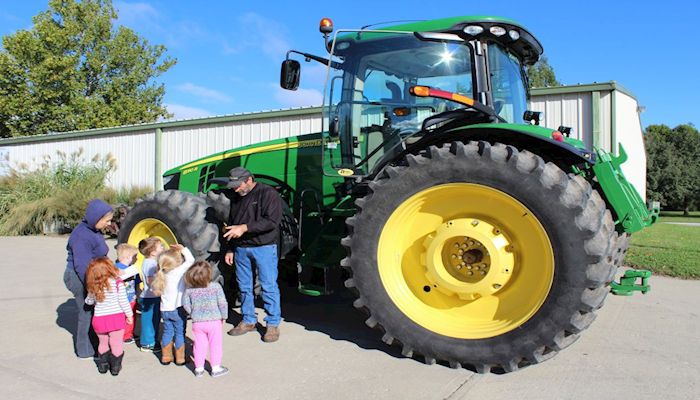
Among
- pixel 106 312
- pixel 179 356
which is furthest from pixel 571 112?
pixel 106 312

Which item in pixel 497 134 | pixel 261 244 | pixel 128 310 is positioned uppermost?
pixel 497 134

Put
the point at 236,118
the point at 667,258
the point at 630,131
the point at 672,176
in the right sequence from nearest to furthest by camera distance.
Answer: the point at 667,258 < the point at 630,131 < the point at 236,118 < the point at 672,176

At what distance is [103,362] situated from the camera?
A: 393cm

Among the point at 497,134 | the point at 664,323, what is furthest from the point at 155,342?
the point at 664,323

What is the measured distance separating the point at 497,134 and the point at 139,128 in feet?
50.4

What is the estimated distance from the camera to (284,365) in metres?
4.04

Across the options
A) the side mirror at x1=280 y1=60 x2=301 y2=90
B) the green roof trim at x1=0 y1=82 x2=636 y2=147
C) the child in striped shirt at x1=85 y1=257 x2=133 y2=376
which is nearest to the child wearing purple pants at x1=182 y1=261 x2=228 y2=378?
the child in striped shirt at x1=85 y1=257 x2=133 y2=376

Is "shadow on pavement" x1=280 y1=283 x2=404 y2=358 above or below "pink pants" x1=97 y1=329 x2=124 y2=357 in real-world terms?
below

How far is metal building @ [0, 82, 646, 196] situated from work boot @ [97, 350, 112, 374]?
7.50 metres

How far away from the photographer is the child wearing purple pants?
151 inches

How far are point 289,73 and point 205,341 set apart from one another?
2647 millimetres

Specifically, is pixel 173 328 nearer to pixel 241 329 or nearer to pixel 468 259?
pixel 241 329

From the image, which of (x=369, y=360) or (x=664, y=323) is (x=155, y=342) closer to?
(x=369, y=360)

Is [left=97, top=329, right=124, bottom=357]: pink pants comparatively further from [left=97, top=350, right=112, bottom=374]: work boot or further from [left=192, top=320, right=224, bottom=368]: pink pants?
[left=192, top=320, right=224, bottom=368]: pink pants
